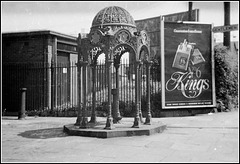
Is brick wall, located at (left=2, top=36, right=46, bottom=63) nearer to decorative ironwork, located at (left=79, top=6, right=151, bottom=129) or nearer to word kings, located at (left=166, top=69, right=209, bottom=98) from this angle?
word kings, located at (left=166, top=69, right=209, bottom=98)

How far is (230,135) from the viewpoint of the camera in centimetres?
811

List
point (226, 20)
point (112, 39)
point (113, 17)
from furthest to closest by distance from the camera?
point (226, 20), point (113, 17), point (112, 39)

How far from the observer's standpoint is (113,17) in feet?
28.9

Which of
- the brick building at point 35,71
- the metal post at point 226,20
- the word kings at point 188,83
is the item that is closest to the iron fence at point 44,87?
the brick building at point 35,71

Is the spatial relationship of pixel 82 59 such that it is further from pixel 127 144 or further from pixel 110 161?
pixel 110 161

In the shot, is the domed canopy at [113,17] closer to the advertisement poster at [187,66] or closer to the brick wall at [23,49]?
the advertisement poster at [187,66]

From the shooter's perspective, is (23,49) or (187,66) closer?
(187,66)

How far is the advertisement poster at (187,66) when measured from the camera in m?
13.8

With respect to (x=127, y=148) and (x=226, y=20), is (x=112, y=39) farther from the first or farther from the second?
(x=226, y=20)

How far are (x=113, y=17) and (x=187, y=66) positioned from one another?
21.0 ft

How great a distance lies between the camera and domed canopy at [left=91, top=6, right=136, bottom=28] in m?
8.77

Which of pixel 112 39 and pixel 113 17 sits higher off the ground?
pixel 113 17

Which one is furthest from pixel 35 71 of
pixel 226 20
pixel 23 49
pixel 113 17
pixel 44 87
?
pixel 226 20

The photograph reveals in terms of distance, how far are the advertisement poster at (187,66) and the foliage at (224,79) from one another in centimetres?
47
